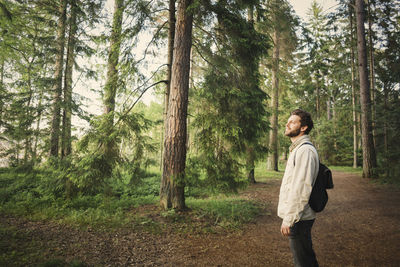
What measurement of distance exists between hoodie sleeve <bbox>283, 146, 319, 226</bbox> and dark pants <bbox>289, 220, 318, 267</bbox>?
147 mm

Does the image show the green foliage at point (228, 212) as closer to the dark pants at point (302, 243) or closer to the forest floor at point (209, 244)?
the forest floor at point (209, 244)

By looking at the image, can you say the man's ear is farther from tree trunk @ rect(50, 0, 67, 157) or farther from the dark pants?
tree trunk @ rect(50, 0, 67, 157)

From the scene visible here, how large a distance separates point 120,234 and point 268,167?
14.7m

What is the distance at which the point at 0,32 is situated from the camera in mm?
8070

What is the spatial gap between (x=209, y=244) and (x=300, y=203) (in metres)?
3.03

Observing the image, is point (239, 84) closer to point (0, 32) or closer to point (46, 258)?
point (46, 258)

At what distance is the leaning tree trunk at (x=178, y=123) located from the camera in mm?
5941

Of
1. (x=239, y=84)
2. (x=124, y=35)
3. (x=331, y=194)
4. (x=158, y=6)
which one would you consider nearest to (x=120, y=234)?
(x=239, y=84)

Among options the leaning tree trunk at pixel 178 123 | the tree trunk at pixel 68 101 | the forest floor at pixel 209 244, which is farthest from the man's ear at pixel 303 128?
the tree trunk at pixel 68 101

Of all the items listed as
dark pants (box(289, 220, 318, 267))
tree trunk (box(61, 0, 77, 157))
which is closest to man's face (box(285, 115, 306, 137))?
dark pants (box(289, 220, 318, 267))

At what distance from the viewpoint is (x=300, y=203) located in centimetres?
220

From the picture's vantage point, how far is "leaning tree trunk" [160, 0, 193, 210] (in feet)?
19.5

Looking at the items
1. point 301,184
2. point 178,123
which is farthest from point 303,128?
point 178,123

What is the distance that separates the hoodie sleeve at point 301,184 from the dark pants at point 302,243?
0.48ft
